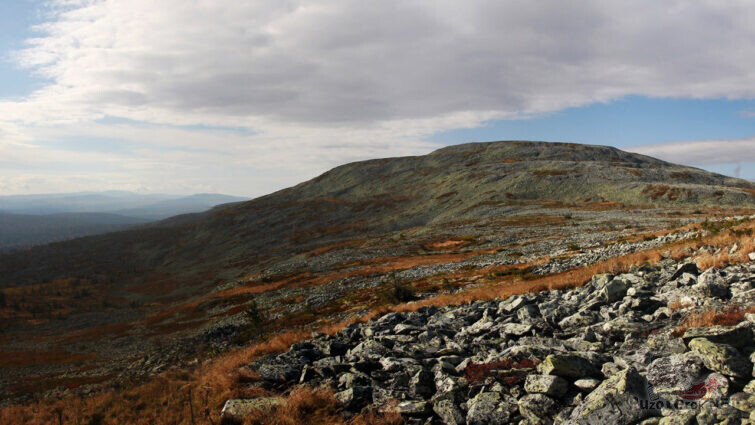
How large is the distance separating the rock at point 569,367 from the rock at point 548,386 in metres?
0.23

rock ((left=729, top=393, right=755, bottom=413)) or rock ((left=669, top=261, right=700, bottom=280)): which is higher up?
rock ((left=669, top=261, right=700, bottom=280))

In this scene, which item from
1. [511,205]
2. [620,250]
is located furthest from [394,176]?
[620,250]

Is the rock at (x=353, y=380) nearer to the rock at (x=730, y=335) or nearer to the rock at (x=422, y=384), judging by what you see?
the rock at (x=422, y=384)

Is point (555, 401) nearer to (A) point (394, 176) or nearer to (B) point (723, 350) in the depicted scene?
(B) point (723, 350)

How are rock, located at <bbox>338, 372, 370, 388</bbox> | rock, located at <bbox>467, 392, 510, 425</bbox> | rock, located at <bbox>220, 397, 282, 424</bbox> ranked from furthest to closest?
rock, located at <bbox>338, 372, 370, 388</bbox>, rock, located at <bbox>220, 397, 282, 424</bbox>, rock, located at <bbox>467, 392, 510, 425</bbox>

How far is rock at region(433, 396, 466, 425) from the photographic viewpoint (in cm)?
841

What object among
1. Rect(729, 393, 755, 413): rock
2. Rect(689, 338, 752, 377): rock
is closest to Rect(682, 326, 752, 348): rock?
Rect(689, 338, 752, 377): rock

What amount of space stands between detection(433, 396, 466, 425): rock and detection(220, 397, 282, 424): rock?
445 centimetres

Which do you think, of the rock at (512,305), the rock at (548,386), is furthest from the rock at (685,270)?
the rock at (548,386)

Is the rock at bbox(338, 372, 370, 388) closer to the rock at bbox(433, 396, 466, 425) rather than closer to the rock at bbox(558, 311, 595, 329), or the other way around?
the rock at bbox(433, 396, 466, 425)

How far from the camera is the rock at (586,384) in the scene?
790 cm

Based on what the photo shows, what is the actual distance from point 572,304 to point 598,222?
5684 cm

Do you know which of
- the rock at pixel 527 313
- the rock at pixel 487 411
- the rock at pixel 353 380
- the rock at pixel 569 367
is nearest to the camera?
the rock at pixel 487 411

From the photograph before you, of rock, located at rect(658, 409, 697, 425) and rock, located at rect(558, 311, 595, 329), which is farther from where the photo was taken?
rock, located at rect(558, 311, 595, 329)
